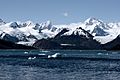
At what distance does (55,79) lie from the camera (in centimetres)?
6800

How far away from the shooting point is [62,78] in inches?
2749

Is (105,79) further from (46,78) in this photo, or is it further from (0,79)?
(0,79)

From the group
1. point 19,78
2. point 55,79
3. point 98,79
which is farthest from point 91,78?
point 19,78

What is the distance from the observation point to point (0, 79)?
66.8 m

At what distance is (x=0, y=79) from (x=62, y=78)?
1042 cm

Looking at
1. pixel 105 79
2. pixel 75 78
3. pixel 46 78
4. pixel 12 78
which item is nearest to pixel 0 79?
pixel 12 78

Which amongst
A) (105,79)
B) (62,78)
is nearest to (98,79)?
(105,79)

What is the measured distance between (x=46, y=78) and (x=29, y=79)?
Result: 3.17 meters

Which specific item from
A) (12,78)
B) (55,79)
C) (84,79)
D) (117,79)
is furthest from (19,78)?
(117,79)

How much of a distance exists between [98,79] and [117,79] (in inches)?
133

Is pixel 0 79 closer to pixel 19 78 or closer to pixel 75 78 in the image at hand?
pixel 19 78

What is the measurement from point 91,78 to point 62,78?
16.4ft

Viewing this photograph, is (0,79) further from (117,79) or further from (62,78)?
(117,79)

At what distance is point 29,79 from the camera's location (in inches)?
2672
